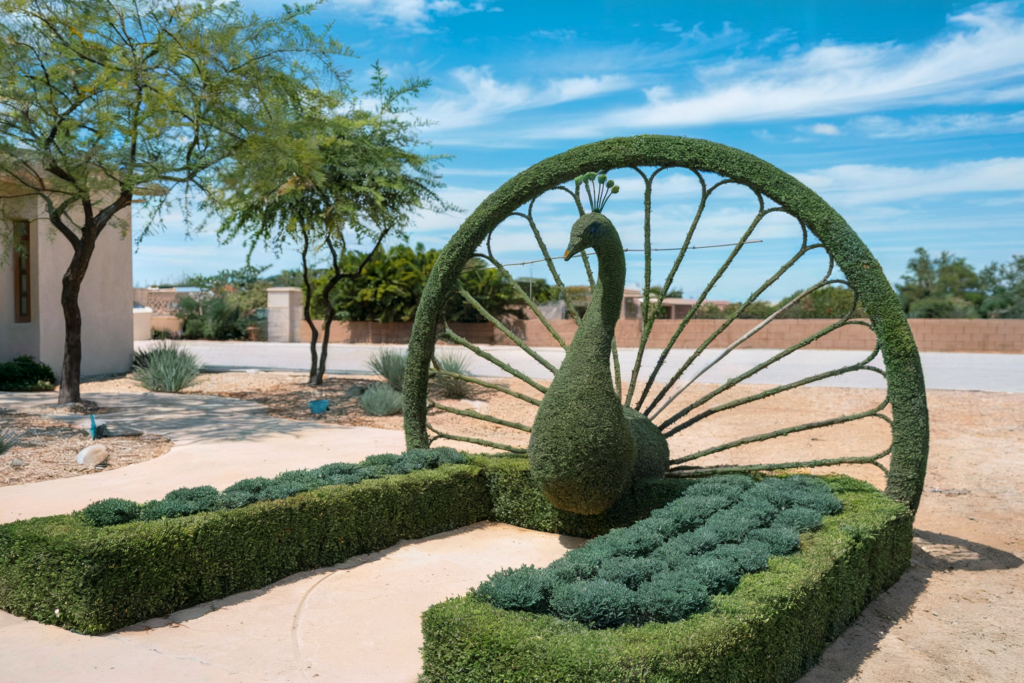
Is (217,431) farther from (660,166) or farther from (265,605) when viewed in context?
(660,166)

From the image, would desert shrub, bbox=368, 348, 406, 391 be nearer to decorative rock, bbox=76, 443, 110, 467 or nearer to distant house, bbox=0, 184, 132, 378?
distant house, bbox=0, 184, 132, 378

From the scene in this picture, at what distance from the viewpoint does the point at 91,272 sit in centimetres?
1444

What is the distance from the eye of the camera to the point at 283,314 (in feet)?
94.1

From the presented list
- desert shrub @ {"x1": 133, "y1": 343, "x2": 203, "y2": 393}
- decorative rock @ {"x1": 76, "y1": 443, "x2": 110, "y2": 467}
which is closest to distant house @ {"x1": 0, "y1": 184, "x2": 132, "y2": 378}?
desert shrub @ {"x1": 133, "y1": 343, "x2": 203, "y2": 393}

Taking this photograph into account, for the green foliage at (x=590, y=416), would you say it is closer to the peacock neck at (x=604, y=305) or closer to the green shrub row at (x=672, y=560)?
the peacock neck at (x=604, y=305)

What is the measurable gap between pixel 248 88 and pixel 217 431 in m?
5.25

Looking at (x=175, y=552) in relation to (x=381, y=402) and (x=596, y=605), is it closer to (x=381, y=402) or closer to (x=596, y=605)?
(x=596, y=605)

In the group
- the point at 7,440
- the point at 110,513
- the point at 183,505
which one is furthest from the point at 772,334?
the point at 110,513

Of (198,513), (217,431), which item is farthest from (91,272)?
(198,513)

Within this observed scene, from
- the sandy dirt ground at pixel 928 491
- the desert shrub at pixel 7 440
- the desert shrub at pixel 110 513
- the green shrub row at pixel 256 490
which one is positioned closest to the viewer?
the sandy dirt ground at pixel 928 491

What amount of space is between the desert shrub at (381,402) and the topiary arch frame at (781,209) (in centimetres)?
515

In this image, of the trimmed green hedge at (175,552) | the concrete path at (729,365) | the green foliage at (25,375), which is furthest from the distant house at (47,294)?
the trimmed green hedge at (175,552)

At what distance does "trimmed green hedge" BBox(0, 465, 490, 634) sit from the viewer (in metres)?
3.60

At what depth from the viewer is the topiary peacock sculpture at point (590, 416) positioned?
4.64 metres
